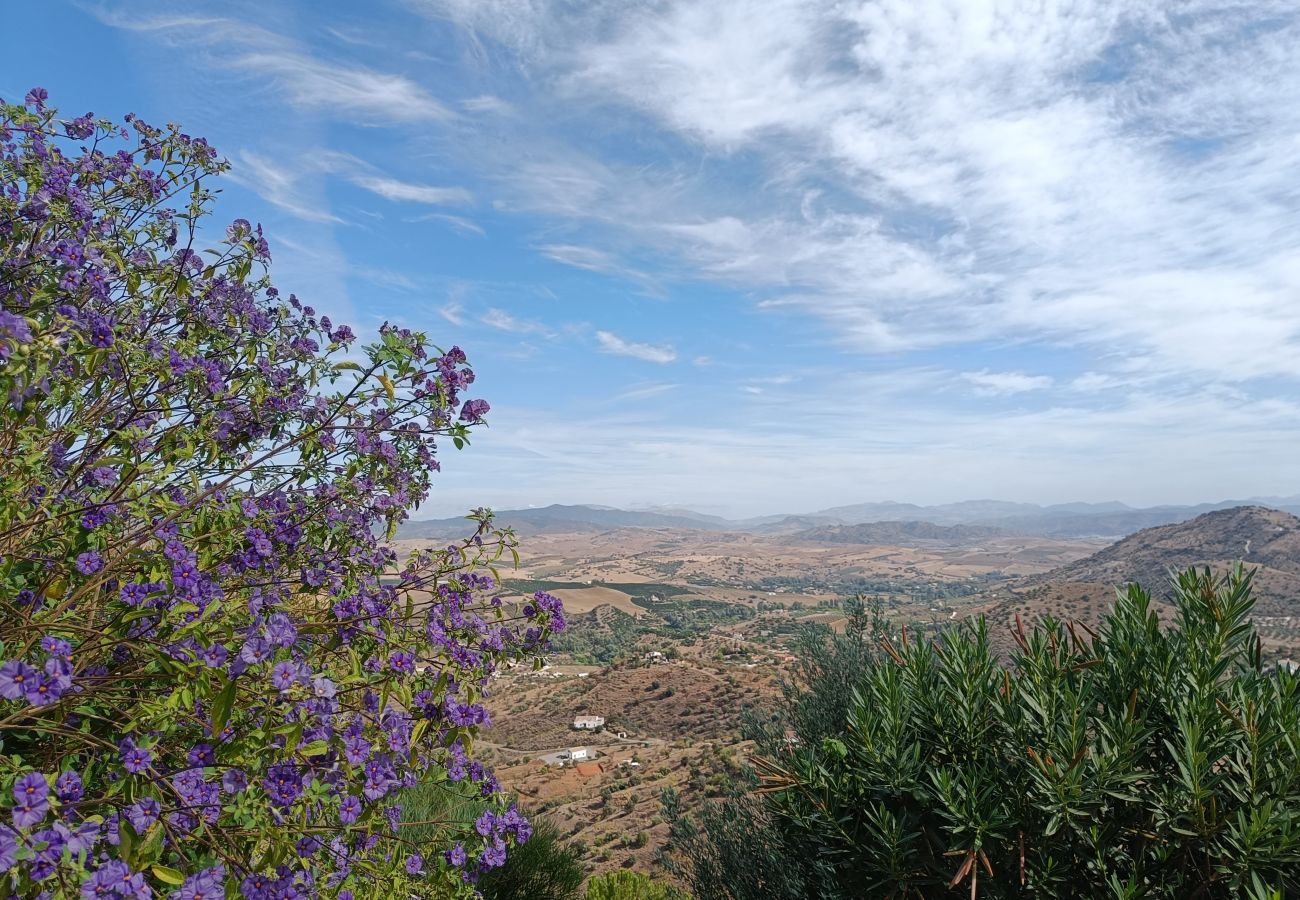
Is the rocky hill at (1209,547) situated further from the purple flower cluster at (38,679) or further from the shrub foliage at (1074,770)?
the purple flower cluster at (38,679)

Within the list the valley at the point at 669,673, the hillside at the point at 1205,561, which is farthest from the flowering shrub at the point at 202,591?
the hillside at the point at 1205,561

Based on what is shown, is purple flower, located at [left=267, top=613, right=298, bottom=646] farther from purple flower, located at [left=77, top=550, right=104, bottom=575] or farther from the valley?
the valley

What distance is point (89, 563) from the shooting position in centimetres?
256

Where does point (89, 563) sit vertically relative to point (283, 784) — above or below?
above

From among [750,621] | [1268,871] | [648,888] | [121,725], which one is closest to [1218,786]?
[1268,871]

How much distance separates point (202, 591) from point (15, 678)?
0.59 metres

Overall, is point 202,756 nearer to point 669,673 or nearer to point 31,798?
point 31,798

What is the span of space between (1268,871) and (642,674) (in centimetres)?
3765

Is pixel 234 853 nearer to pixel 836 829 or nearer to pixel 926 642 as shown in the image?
pixel 836 829

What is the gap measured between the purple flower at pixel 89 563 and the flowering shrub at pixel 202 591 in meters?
0.01

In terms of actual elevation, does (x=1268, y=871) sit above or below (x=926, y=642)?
below

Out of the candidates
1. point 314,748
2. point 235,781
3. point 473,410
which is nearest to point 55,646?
point 235,781

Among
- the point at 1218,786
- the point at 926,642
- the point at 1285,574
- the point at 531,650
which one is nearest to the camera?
the point at 1218,786

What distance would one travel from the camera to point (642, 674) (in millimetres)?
38250
